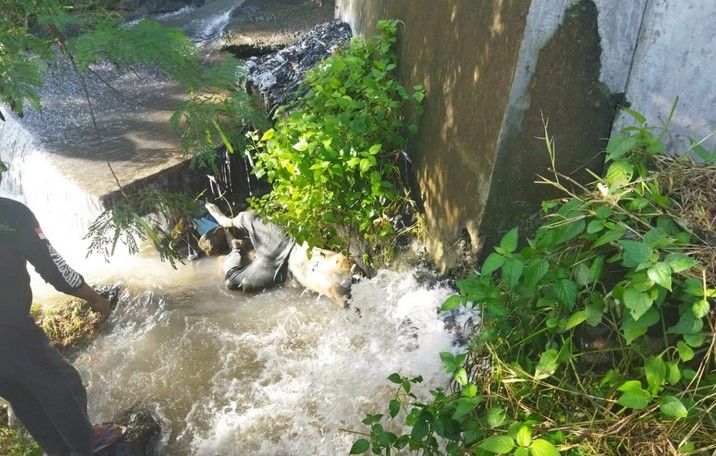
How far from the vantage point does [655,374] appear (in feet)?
6.14

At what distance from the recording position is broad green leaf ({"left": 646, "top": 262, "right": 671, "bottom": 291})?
179 centimetres

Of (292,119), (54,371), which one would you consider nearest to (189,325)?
(54,371)

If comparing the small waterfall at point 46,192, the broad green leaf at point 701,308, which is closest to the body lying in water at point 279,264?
the small waterfall at point 46,192

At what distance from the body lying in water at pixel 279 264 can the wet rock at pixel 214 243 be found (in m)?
0.13

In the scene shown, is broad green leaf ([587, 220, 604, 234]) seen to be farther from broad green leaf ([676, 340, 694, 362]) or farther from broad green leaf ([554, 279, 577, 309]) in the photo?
broad green leaf ([676, 340, 694, 362])

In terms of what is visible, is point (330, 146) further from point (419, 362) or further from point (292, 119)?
point (419, 362)

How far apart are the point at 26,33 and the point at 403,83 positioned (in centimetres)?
280

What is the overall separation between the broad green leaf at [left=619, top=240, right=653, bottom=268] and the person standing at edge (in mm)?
2714

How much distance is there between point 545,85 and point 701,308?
Result: 1346 millimetres

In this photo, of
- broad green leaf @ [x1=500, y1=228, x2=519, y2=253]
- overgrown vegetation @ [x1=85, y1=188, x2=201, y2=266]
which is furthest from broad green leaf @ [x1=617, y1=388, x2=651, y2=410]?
overgrown vegetation @ [x1=85, y1=188, x2=201, y2=266]

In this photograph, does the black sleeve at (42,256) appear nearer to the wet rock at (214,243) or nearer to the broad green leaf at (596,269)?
the wet rock at (214,243)

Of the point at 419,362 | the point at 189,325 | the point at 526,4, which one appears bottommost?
the point at 189,325

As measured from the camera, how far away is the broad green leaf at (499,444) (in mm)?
1830

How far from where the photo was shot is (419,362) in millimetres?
3545
